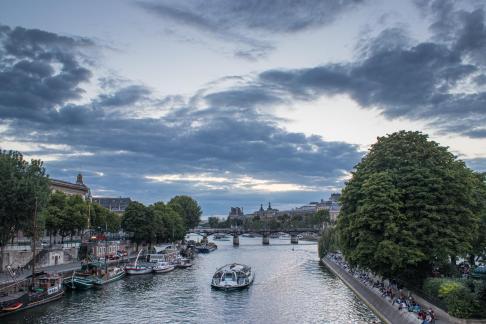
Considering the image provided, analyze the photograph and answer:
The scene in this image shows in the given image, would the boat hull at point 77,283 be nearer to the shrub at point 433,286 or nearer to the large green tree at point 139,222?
the shrub at point 433,286

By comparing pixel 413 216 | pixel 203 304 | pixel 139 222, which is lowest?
pixel 203 304

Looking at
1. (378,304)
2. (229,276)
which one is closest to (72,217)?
(229,276)

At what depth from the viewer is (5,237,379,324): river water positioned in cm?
6284

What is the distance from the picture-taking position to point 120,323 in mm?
60469

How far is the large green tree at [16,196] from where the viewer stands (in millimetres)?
78062

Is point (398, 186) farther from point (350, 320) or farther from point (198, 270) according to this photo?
point (198, 270)

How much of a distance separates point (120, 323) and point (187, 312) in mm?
10217

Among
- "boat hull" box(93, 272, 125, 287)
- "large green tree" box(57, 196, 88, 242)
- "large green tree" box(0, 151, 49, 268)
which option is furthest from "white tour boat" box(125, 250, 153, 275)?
"large green tree" box(0, 151, 49, 268)

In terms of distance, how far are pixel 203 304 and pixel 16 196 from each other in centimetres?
3373

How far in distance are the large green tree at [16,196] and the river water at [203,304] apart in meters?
13.9

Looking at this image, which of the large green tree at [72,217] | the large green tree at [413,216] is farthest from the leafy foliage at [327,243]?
the large green tree at [413,216]

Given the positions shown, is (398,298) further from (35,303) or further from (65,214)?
(65,214)

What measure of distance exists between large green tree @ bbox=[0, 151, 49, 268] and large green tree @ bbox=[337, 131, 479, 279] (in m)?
48.9

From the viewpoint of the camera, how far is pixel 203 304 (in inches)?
2916
